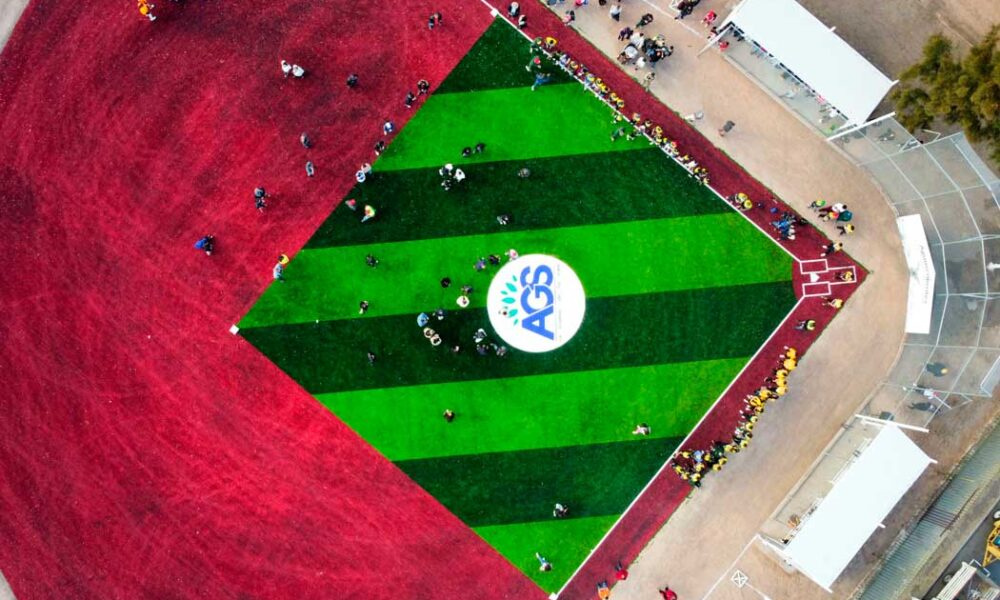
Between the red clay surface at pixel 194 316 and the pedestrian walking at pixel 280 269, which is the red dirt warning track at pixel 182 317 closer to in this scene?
the red clay surface at pixel 194 316

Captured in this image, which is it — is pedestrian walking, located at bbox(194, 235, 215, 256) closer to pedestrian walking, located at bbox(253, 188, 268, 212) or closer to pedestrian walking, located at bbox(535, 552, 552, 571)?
pedestrian walking, located at bbox(253, 188, 268, 212)

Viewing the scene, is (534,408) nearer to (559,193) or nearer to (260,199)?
(559,193)

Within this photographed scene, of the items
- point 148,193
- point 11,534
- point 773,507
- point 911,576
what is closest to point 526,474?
point 773,507

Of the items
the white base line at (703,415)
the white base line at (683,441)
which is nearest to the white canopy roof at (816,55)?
the white base line at (703,415)

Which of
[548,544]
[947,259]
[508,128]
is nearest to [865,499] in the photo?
[947,259]

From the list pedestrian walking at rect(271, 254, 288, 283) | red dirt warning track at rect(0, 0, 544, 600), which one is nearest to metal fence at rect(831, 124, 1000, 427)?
red dirt warning track at rect(0, 0, 544, 600)

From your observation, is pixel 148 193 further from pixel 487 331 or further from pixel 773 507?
pixel 773 507
